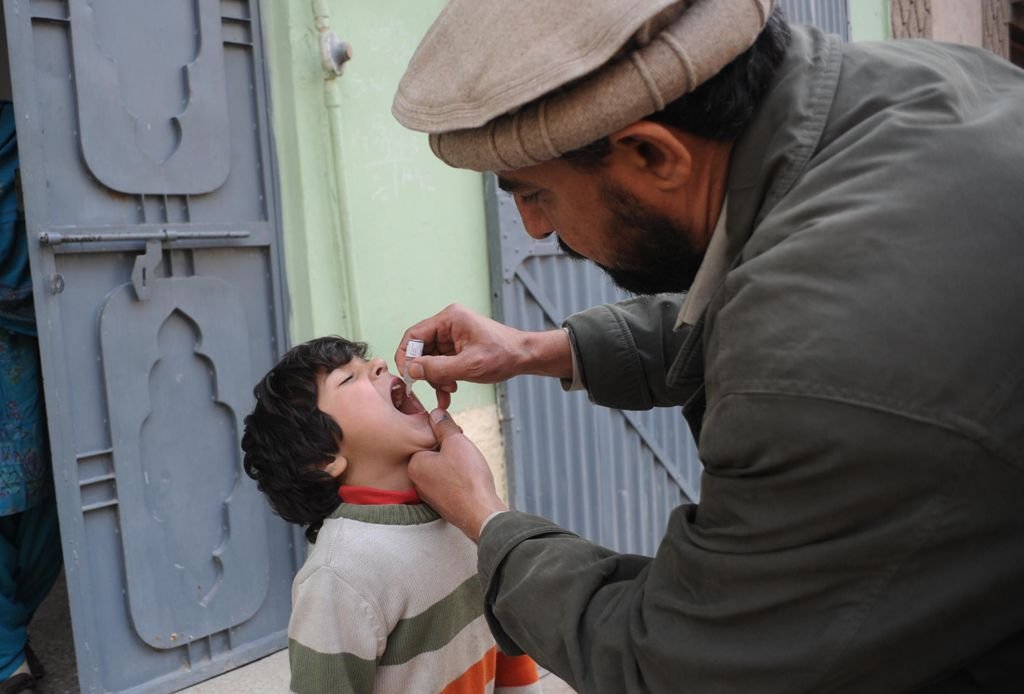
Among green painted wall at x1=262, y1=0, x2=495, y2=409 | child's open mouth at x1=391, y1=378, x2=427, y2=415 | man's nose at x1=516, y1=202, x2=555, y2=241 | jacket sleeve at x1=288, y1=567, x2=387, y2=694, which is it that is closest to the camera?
man's nose at x1=516, y1=202, x2=555, y2=241

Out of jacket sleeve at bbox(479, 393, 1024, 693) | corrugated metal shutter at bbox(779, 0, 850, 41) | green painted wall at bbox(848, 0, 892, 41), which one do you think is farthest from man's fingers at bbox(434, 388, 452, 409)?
green painted wall at bbox(848, 0, 892, 41)

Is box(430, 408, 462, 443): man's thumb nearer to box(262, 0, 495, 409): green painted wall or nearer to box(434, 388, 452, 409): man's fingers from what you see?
box(434, 388, 452, 409): man's fingers

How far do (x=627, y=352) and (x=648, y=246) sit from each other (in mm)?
720

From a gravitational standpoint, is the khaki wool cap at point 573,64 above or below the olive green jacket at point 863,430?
above

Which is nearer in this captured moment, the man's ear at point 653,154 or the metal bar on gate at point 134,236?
the man's ear at point 653,154

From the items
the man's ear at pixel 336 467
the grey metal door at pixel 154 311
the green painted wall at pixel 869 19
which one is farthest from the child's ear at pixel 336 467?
the green painted wall at pixel 869 19

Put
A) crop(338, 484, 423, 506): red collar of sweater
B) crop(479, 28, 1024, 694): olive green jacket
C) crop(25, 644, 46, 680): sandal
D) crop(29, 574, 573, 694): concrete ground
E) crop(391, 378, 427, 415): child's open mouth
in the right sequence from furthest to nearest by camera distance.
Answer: crop(25, 644, 46, 680): sandal → crop(29, 574, 573, 694): concrete ground → crop(391, 378, 427, 415): child's open mouth → crop(338, 484, 423, 506): red collar of sweater → crop(479, 28, 1024, 694): olive green jacket

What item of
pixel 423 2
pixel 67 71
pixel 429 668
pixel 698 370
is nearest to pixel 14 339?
pixel 67 71

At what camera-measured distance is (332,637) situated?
5.67ft

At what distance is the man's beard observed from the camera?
4.72 ft

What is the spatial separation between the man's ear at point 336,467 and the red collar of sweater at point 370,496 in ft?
0.11

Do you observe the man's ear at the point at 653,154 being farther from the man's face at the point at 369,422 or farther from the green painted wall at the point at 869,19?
the green painted wall at the point at 869,19

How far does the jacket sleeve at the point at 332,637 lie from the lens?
1715 mm

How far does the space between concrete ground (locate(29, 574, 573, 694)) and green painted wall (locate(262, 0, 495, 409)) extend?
116 centimetres
